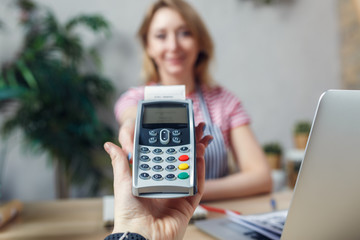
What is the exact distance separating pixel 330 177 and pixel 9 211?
581mm

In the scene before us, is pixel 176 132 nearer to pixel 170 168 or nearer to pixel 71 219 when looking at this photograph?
pixel 170 168

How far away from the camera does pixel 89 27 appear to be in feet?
6.46

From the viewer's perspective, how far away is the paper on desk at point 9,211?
1.99 ft

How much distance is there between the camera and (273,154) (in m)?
2.07

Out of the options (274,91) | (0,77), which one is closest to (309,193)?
(0,77)

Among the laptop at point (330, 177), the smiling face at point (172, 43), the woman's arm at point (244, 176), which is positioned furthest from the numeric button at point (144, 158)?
the smiling face at point (172, 43)

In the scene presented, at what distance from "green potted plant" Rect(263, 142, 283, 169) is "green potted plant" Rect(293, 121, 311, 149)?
0.12 meters

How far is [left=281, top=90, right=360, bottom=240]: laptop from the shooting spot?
33 cm

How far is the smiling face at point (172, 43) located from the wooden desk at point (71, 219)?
17.9 inches

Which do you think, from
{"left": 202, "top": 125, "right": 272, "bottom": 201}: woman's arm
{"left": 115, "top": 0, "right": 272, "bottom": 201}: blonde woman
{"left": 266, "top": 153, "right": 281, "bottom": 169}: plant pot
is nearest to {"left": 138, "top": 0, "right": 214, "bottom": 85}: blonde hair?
{"left": 115, "top": 0, "right": 272, "bottom": 201}: blonde woman

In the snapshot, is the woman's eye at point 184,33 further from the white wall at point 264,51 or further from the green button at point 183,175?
the white wall at point 264,51

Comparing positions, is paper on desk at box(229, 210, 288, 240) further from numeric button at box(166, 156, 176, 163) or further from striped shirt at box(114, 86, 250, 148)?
striped shirt at box(114, 86, 250, 148)

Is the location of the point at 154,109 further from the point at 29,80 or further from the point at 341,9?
the point at 341,9

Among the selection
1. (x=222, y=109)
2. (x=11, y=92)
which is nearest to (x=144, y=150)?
(x=222, y=109)
